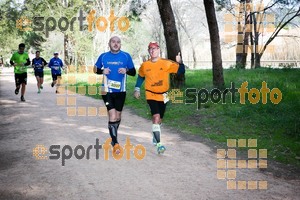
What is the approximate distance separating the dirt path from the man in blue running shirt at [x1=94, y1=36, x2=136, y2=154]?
35.8 inches

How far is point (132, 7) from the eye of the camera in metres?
20.5

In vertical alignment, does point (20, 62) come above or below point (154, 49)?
above

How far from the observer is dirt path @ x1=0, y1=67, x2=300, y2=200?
4.66 metres

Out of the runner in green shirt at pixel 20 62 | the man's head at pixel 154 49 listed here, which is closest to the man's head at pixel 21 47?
the runner in green shirt at pixel 20 62

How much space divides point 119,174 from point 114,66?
2.19 m

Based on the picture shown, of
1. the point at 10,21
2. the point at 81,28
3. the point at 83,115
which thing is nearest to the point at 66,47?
the point at 81,28

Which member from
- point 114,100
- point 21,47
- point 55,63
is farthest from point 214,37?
point 55,63

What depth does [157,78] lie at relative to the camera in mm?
6730

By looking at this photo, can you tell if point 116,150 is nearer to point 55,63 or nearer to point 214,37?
point 214,37

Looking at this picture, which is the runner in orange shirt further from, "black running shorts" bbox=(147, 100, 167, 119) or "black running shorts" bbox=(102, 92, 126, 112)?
"black running shorts" bbox=(102, 92, 126, 112)

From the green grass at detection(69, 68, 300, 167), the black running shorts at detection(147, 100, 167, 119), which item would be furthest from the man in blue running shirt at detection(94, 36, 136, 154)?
the green grass at detection(69, 68, 300, 167)

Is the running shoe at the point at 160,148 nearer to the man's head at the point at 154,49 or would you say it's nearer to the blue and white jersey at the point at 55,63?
the man's head at the point at 154,49

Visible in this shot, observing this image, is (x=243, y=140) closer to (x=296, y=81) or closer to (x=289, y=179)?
(x=289, y=179)

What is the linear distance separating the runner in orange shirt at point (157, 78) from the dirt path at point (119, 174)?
0.69 m
